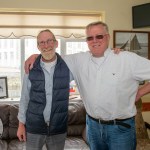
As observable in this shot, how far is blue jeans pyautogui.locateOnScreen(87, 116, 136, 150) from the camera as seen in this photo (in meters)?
1.78

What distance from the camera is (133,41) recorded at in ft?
12.3

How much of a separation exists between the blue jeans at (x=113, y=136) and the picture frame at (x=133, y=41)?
2.05 m

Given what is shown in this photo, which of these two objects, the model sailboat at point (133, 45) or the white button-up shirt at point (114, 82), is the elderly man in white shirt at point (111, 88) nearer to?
the white button-up shirt at point (114, 82)

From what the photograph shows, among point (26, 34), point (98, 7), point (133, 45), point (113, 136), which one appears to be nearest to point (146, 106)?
point (133, 45)

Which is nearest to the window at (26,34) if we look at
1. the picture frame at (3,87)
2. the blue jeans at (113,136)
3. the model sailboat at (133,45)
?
the picture frame at (3,87)

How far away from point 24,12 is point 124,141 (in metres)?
2.48

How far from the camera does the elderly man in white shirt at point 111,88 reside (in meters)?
1.75

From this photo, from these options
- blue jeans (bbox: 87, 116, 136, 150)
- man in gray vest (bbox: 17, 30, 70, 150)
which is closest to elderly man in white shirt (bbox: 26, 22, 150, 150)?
blue jeans (bbox: 87, 116, 136, 150)

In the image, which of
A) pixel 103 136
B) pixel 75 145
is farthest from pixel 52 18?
pixel 103 136

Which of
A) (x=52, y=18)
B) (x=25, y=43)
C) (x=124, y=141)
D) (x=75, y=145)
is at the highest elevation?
(x=52, y=18)

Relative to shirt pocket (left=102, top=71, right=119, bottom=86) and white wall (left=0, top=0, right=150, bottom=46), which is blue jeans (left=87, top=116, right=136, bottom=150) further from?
white wall (left=0, top=0, right=150, bottom=46)

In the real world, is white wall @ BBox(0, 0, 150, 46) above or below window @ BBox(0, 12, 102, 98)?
above

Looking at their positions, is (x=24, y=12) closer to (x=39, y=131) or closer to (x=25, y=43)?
(x=25, y=43)

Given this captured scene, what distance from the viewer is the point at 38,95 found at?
1833mm
